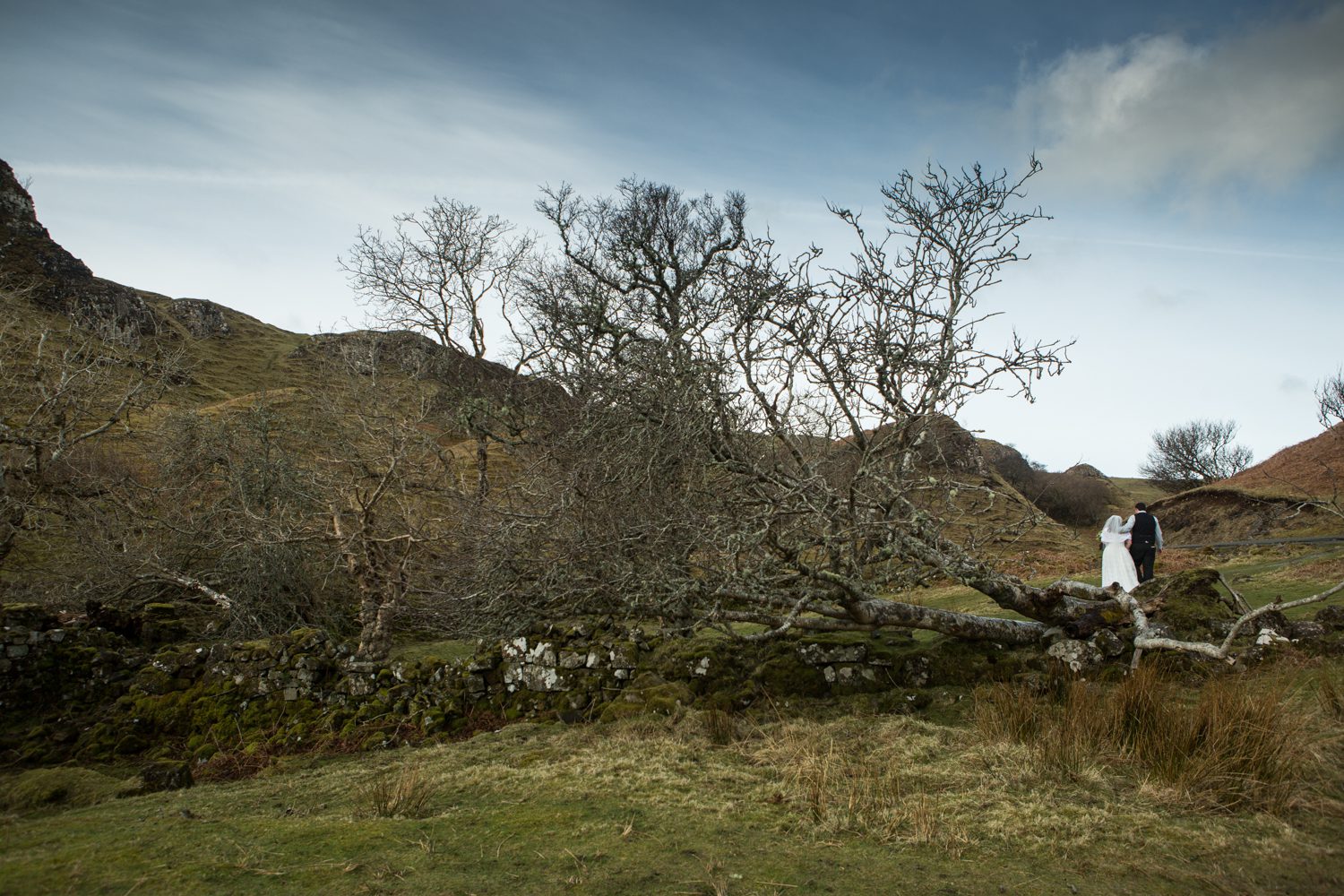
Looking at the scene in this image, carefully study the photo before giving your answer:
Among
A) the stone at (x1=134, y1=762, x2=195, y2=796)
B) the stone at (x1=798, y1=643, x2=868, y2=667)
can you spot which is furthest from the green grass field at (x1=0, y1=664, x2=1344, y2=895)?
the stone at (x1=798, y1=643, x2=868, y2=667)

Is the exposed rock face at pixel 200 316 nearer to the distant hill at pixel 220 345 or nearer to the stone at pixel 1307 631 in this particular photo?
the distant hill at pixel 220 345

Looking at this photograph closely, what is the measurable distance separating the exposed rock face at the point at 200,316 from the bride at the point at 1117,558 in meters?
87.6

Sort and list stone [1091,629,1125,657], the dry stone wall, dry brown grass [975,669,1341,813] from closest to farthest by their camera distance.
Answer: dry brown grass [975,669,1341,813] < stone [1091,629,1125,657] < the dry stone wall

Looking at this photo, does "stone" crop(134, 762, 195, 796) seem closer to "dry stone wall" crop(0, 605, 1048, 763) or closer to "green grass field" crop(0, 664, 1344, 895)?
"green grass field" crop(0, 664, 1344, 895)

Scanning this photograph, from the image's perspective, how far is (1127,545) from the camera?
1183cm

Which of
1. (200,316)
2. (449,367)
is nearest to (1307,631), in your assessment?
(449,367)

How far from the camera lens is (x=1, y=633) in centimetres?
824

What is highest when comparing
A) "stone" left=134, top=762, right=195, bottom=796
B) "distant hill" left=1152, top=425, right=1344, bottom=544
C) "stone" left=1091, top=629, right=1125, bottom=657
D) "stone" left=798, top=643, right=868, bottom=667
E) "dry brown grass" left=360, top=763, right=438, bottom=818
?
"distant hill" left=1152, top=425, right=1344, bottom=544

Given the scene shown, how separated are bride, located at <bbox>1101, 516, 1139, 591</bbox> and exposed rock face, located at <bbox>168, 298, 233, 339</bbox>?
3447 inches

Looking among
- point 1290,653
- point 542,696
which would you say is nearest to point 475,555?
point 542,696

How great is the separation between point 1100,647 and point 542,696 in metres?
5.90

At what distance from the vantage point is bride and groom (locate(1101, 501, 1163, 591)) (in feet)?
38.7

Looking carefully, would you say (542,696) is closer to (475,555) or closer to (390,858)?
(475,555)

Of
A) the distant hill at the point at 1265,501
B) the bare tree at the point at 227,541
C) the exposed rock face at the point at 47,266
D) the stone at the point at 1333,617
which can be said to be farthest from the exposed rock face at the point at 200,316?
the stone at the point at 1333,617
